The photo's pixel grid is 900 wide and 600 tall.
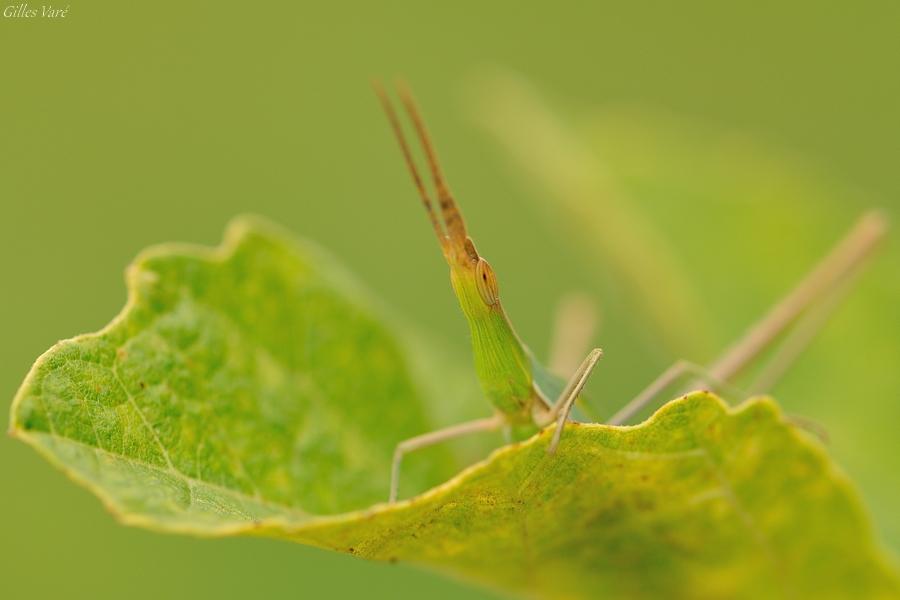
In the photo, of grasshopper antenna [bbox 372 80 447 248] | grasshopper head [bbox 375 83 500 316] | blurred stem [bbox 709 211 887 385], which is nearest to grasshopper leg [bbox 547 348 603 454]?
grasshopper head [bbox 375 83 500 316]

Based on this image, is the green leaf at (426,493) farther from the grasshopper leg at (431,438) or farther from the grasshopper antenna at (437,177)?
the grasshopper antenna at (437,177)

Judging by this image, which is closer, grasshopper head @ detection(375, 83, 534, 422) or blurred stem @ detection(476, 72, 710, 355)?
grasshopper head @ detection(375, 83, 534, 422)

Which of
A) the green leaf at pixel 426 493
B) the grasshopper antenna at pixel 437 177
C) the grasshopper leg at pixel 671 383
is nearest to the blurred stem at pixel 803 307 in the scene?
the grasshopper leg at pixel 671 383

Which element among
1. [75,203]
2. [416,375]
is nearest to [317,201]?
[75,203]

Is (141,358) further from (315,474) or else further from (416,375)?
(416,375)

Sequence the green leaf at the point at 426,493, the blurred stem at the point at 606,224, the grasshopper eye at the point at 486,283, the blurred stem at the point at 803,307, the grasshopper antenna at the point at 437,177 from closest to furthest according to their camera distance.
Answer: the green leaf at the point at 426,493, the grasshopper antenna at the point at 437,177, the grasshopper eye at the point at 486,283, the blurred stem at the point at 803,307, the blurred stem at the point at 606,224

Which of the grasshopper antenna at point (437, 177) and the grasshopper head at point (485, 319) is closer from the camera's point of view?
the grasshopper antenna at point (437, 177)

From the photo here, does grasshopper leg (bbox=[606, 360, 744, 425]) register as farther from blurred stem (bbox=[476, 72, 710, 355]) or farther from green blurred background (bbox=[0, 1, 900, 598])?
blurred stem (bbox=[476, 72, 710, 355])
